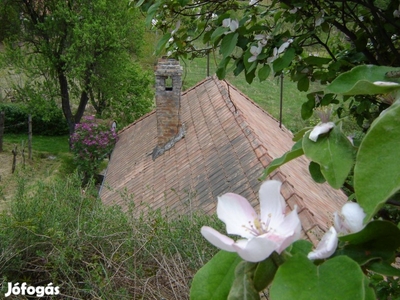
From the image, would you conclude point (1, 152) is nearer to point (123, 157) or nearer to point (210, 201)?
point (123, 157)

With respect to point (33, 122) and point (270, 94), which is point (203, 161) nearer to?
point (270, 94)

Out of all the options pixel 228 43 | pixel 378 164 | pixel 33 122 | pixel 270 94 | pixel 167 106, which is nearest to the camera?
pixel 378 164

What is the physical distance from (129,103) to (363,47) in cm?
1726

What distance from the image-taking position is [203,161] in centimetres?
684

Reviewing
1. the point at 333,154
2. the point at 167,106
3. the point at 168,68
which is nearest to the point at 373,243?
the point at 333,154

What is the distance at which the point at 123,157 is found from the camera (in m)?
10.5

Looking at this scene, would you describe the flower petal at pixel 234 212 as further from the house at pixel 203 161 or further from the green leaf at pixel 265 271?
the house at pixel 203 161

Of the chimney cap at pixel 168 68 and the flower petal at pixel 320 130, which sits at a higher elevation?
the flower petal at pixel 320 130

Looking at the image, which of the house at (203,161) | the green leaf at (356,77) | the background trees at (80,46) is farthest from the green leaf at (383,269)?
the background trees at (80,46)

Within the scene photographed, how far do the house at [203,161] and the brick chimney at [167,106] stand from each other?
0.02 m

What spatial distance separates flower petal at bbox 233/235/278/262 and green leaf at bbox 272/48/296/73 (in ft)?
4.64

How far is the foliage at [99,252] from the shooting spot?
270 cm

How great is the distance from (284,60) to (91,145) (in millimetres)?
12094

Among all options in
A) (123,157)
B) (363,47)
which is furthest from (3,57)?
(363,47)
